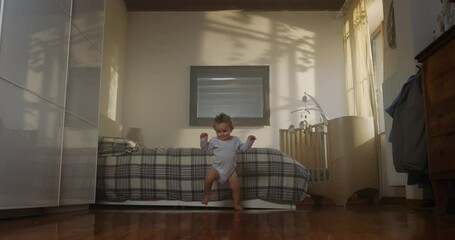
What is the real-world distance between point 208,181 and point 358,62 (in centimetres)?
259

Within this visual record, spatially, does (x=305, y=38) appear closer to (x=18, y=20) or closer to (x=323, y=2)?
(x=323, y=2)

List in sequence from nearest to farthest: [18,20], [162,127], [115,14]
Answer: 1. [18,20]
2. [115,14]
3. [162,127]

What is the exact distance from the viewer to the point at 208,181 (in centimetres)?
304

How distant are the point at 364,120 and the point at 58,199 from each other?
2917 millimetres

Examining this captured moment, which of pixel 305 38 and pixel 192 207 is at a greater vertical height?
pixel 305 38

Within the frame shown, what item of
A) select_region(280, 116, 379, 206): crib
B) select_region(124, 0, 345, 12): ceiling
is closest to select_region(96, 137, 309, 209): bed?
select_region(280, 116, 379, 206): crib

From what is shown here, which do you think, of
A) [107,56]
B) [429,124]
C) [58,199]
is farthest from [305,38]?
[58,199]

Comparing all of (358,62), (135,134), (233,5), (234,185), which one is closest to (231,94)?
(233,5)

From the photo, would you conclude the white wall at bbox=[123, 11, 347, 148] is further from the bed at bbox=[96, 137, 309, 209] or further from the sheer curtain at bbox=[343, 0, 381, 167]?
the bed at bbox=[96, 137, 309, 209]

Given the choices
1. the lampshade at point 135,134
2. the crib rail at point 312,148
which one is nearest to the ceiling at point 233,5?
the lampshade at point 135,134

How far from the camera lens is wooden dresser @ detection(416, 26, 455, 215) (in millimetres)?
1943

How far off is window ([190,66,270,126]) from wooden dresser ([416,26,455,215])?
10.3 feet

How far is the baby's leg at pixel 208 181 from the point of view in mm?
3031

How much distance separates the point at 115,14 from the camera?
5.00 m
